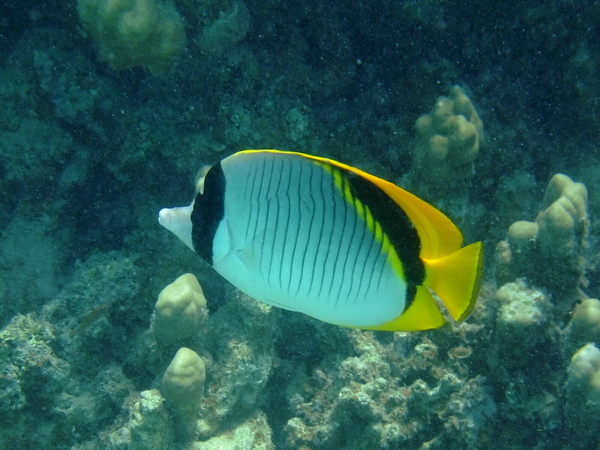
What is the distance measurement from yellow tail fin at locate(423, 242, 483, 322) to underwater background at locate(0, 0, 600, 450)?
7.53 feet

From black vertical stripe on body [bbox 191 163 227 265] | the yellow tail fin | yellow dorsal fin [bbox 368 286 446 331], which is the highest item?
black vertical stripe on body [bbox 191 163 227 265]

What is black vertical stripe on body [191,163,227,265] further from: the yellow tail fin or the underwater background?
the underwater background

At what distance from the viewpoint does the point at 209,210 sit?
1560 millimetres

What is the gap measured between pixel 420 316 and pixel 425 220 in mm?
395

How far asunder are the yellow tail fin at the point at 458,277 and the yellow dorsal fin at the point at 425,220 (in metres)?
0.07

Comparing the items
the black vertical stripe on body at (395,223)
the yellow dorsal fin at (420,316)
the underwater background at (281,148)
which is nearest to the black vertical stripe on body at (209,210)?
the black vertical stripe on body at (395,223)

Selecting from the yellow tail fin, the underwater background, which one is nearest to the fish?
the yellow tail fin

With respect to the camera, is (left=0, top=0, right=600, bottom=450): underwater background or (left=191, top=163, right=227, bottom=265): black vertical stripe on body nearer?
(left=191, top=163, right=227, bottom=265): black vertical stripe on body

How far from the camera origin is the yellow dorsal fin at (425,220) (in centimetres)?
153

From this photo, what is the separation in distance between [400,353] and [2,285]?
15.5 feet

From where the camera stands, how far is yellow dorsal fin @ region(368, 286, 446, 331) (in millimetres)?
1570

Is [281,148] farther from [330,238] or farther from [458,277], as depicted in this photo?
[458,277]

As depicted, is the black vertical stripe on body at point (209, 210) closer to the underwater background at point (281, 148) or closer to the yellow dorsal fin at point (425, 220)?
the yellow dorsal fin at point (425, 220)

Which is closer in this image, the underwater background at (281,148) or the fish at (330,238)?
the fish at (330,238)
